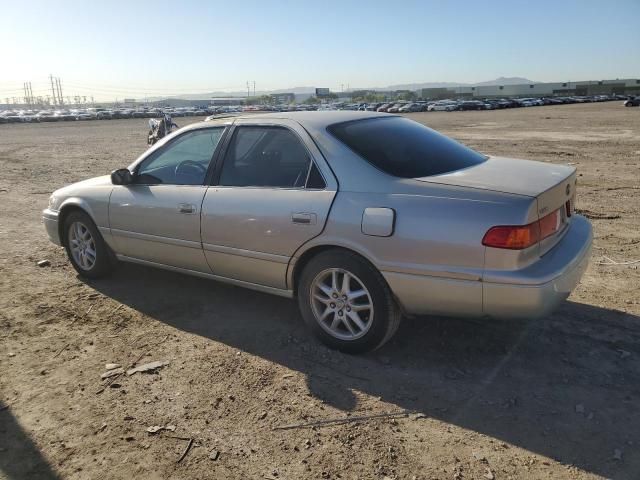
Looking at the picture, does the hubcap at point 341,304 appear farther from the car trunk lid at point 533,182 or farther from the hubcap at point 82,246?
the hubcap at point 82,246

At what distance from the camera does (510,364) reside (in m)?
3.45

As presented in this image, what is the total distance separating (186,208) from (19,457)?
2.09 meters

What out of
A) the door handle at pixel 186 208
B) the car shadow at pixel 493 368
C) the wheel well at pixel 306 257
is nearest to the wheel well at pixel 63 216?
the car shadow at pixel 493 368

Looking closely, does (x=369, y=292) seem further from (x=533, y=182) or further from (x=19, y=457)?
(x=19, y=457)

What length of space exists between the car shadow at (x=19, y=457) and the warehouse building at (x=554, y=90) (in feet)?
428

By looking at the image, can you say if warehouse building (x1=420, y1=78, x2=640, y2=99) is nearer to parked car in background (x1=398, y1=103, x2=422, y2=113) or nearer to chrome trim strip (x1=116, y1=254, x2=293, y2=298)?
parked car in background (x1=398, y1=103, x2=422, y2=113)

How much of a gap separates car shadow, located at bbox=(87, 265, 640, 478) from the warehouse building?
12798 cm

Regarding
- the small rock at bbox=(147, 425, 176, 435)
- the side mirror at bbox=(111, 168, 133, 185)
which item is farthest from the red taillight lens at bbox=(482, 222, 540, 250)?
the side mirror at bbox=(111, 168, 133, 185)

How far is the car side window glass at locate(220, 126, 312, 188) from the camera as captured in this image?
380cm

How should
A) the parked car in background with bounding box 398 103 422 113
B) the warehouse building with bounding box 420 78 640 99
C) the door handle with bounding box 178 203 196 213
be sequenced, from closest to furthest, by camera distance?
the door handle with bounding box 178 203 196 213 < the parked car in background with bounding box 398 103 422 113 < the warehouse building with bounding box 420 78 640 99

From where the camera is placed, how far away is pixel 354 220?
334 centimetres

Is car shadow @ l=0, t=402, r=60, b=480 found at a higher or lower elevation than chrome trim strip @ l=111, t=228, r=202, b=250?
lower

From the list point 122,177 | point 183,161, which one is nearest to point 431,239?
point 183,161

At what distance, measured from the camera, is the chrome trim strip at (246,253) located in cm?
375
